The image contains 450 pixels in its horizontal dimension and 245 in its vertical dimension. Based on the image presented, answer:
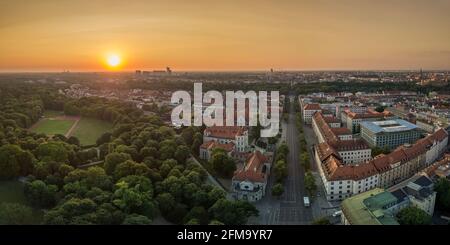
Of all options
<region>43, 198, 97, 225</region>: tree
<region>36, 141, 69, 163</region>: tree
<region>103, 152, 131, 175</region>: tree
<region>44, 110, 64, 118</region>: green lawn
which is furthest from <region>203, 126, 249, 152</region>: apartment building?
<region>44, 110, 64, 118</region>: green lawn

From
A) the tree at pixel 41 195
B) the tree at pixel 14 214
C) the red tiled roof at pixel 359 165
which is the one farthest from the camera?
the red tiled roof at pixel 359 165

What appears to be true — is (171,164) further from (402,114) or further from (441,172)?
(402,114)

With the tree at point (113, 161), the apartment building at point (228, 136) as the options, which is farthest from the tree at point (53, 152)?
the apartment building at point (228, 136)

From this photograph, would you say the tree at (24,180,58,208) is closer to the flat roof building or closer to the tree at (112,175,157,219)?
the tree at (112,175,157,219)

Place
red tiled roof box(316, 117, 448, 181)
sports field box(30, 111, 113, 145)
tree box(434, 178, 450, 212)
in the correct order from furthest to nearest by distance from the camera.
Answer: sports field box(30, 111, 113, 145)
red tiled roof box(316, 117, 448, 181)
tree box(434, 178, 450, 212)

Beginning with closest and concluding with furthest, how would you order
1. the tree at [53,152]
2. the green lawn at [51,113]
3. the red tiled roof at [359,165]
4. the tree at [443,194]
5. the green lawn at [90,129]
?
the tree at [443,194], the red tiled roof at [359,165], the tree at [53,152], the green lawn at [90,129], the green lawn at [51,113]

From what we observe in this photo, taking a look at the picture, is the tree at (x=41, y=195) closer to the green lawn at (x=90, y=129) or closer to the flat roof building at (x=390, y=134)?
the green lawn at (x=90, y=129)

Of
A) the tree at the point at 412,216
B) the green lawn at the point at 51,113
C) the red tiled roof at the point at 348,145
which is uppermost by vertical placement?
the green lawn at the point at 51,113
